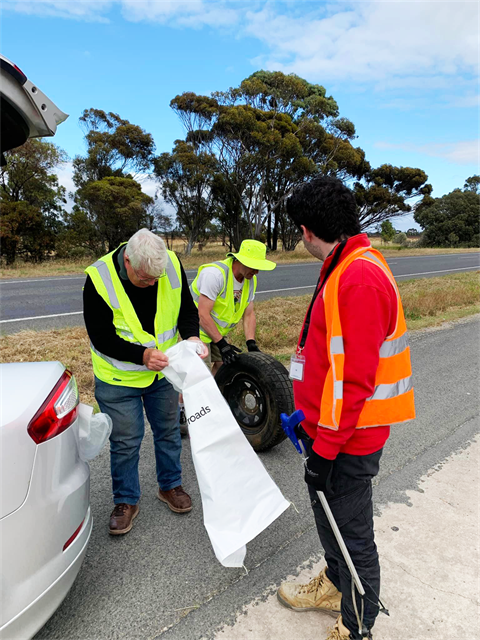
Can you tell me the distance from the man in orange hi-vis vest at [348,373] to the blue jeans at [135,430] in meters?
1.19

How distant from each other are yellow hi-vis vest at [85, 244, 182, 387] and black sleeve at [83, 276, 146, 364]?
0.04 m

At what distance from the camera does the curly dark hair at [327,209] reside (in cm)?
178

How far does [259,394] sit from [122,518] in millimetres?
1464

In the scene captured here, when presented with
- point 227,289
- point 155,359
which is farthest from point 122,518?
point 227,289

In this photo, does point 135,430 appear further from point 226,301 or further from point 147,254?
point 226,301

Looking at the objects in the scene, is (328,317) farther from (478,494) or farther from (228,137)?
(228,137)

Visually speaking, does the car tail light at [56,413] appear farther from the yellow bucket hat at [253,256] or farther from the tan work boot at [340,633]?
the yellow bucket hat at [253,256]

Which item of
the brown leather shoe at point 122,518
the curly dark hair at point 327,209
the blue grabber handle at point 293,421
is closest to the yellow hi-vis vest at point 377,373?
the curly dark hair at point 327,209

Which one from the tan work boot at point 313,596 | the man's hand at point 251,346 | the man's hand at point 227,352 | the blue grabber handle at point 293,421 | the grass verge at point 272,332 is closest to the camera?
the blue grabber handle at point 293,421

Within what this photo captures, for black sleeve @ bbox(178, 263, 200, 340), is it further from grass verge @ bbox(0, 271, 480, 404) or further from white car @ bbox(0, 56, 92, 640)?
grass verge @ bbox(0, 271, 480, 404)

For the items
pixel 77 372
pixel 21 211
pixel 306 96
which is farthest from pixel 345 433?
pixel 306 96

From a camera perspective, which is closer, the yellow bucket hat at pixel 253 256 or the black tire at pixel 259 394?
the black tire at pixel 259 394

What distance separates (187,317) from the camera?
2.99 m

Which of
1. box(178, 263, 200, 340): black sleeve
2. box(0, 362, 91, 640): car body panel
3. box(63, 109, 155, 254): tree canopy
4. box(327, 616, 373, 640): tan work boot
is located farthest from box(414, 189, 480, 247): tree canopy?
box(0, 362, 91, 640): car body panel
